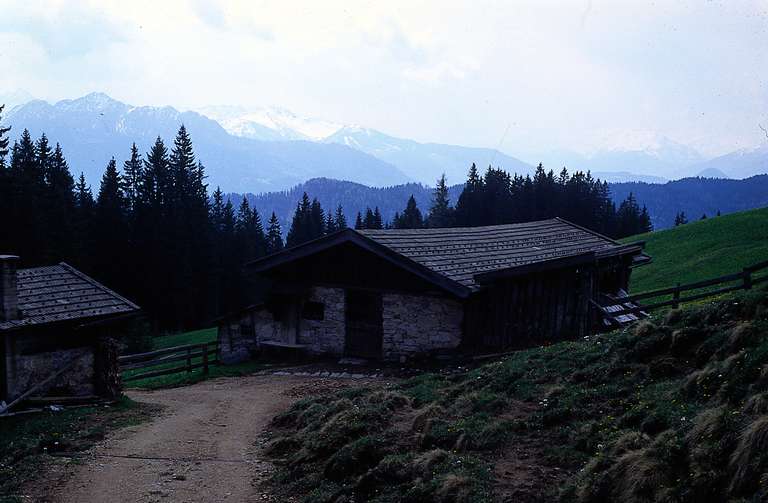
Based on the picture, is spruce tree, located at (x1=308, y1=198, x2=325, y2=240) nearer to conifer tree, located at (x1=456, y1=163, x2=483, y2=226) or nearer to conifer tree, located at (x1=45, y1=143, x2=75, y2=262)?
conifer tree, located at (x1=456, y1=163, x2=483, y2=226)

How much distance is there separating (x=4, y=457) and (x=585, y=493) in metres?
12.4

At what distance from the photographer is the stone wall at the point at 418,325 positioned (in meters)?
22.0

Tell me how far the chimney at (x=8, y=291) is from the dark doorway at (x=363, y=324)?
10660mm

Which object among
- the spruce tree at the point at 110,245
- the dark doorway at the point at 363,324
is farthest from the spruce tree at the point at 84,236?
the dark doorway at the point at 363,324

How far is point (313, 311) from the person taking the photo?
25016mm

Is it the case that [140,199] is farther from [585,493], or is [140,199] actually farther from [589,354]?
[585,493]

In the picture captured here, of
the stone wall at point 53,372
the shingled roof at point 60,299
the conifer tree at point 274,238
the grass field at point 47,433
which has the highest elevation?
the conifer tree at point 274,238

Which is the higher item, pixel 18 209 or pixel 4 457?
pixel 18 209

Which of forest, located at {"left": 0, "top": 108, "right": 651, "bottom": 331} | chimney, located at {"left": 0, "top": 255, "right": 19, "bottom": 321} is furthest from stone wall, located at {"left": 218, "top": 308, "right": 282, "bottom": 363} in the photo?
forest, located at {"left": 0, "top": 108, "right": 651, "bottom": 331}

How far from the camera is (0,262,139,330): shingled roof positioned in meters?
17.8

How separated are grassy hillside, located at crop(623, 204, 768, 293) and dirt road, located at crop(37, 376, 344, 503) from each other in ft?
89.8

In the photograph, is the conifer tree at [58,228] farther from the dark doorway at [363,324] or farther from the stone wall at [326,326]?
the dark doorway at [363,324]

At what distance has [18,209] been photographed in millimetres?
48344

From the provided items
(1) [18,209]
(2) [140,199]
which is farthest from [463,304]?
(2) [140,199]
